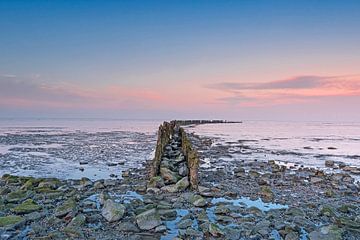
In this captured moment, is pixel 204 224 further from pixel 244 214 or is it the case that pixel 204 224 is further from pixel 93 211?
pixel 93 211

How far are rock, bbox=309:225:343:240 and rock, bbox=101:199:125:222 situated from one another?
5244 millimetres

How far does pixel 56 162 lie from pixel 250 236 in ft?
55.7

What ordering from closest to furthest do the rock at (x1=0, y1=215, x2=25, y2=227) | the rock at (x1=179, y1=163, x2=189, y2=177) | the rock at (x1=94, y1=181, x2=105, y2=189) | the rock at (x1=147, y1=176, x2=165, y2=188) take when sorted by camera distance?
the rock at (x1=0, y1=215, x2=25, y2=227)
the rock at (x1=147, y1=176, x2=165, y2=188)
the rock at (x1=94, y1=181, x2=105, y2=189)
the rock at (x1=179, y1=163, x2=189, y2=177)

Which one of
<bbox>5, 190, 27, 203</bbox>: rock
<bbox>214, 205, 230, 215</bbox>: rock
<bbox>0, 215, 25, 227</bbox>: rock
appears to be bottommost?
<bbox>214, 205, 230, 215</bbox>: rock

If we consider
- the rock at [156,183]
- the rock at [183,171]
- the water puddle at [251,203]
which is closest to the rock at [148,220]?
the water puddle at [251,203]

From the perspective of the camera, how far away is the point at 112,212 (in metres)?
9.81

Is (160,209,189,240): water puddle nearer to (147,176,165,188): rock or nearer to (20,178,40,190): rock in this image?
(147,176,165,188): rock

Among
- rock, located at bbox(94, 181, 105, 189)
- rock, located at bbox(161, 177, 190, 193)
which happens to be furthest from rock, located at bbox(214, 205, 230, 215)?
rock, located at bbox(94, 181, 105, 189)

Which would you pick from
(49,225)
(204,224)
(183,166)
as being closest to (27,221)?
(49,225)

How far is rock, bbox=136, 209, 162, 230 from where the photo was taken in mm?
9141

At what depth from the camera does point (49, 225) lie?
9258mm

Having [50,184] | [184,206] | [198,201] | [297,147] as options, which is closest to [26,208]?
[50,184]

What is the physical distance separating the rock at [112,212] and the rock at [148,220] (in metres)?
0.62

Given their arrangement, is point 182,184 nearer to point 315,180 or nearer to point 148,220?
point 148,220
